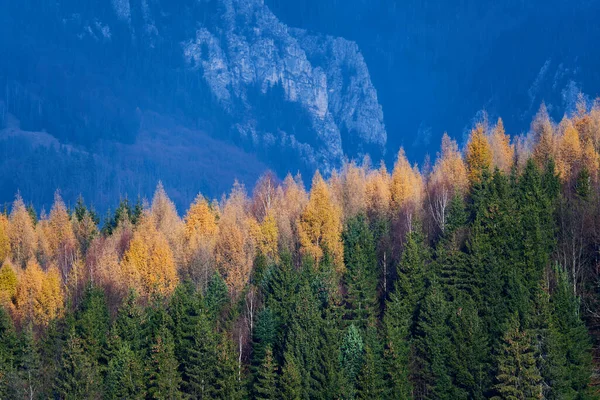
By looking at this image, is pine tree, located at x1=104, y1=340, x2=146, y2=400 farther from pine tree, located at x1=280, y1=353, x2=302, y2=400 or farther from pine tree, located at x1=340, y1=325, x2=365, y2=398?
pine tree, located at x1=340, y1=325, x2=365, y2=398

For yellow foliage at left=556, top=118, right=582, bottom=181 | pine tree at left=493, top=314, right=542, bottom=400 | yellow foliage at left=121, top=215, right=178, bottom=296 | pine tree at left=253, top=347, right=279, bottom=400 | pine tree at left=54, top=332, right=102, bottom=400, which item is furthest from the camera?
yellow foliage at left=556, top=118, right=582, bottom=181

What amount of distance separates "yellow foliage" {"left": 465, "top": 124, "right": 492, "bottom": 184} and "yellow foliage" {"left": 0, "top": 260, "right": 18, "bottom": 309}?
54.2 meters

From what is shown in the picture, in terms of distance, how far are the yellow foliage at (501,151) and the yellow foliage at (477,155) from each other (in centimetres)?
174

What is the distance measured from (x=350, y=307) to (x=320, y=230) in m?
13.3

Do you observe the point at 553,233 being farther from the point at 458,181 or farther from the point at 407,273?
→ the point at 458,181

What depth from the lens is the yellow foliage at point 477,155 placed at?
91.3 meters

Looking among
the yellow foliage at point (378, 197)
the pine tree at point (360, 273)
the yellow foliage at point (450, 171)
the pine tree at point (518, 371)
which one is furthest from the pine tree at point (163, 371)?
the yellow foliage at point (450, 171)

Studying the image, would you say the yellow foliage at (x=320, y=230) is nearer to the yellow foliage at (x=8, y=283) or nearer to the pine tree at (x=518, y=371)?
the pine tree at (x=518, y=371)

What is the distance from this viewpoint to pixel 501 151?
99.4 m

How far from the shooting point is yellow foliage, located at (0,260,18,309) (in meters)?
84.1

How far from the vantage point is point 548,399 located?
55.2m

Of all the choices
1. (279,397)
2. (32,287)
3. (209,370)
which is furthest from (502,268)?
(32,287)

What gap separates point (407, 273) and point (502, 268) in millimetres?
8771

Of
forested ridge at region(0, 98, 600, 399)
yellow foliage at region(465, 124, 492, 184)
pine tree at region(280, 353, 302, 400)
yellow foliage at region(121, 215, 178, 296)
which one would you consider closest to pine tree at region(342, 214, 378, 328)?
forested ridge at region(0, 98, 600, 399)
